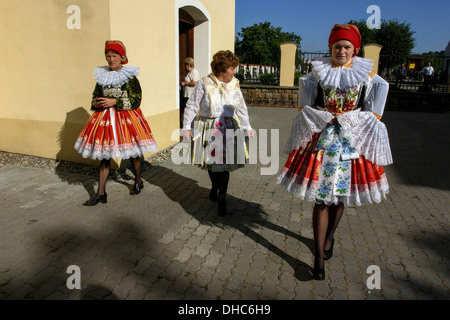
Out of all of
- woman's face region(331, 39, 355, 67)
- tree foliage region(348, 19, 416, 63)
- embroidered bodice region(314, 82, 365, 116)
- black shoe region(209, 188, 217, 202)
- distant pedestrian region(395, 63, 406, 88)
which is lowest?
black shoe region(209, 188, 217, 202)

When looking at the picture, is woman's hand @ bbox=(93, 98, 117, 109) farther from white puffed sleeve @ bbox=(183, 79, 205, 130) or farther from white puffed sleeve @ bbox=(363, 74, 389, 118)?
white puffed sleeve @ bbox=(363, 74, 389, 118)

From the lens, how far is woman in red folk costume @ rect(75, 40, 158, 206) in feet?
13.3

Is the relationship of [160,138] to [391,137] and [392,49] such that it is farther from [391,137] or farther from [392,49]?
[392,49]

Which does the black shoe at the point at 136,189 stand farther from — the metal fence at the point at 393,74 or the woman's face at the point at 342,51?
the metal fence at the point at 393,74

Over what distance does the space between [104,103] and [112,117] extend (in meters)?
0.19

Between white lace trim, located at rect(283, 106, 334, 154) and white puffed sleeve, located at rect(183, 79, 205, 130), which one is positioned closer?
white lace trim, located at rect(283, 106, 334, 154)

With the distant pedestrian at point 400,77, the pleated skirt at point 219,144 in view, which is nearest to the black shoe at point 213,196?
the pleated skirt at point 219,144

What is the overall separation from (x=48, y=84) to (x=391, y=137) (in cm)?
805

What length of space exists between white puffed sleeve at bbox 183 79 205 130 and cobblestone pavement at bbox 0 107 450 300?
1129 millimetres

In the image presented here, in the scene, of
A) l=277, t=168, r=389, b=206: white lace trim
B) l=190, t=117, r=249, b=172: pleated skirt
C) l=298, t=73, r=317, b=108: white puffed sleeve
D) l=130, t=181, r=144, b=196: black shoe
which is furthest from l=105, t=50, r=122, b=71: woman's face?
l=277, t=168, r=389, b=206: white lace trim

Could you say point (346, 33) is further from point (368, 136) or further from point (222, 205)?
point (222, 205)

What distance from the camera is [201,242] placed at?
339 cm
